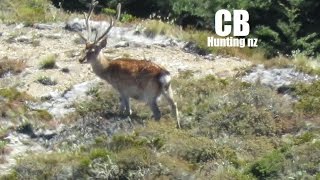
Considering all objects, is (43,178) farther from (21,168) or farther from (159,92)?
(159,92)

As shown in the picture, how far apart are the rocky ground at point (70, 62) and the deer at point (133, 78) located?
683 millimetres

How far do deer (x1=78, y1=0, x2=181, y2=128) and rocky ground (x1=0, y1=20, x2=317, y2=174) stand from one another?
68 cm

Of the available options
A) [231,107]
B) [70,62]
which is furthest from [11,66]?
[231,107]

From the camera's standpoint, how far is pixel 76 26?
75.8 feet

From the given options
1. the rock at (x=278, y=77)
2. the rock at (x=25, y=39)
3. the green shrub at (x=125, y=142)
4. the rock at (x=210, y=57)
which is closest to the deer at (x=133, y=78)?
the green shrub at (x=125, y=142)

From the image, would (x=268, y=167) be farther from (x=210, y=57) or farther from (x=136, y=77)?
(x=210, y=57)

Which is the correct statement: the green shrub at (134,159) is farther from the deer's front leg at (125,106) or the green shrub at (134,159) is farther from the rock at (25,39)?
the rock at (25,39)

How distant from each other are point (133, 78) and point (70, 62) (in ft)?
14.7

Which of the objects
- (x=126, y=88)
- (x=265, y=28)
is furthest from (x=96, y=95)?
(x=265, y=28)

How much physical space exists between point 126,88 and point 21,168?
297 cm

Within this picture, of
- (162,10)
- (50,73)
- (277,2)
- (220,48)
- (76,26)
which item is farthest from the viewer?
(162,10)

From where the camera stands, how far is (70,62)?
2031 centimetres

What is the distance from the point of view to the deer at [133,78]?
51.9 feet

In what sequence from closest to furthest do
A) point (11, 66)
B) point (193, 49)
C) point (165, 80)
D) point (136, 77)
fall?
point (165, 80)
point (136, 77)
point (11, 66)
point (193, 49)
